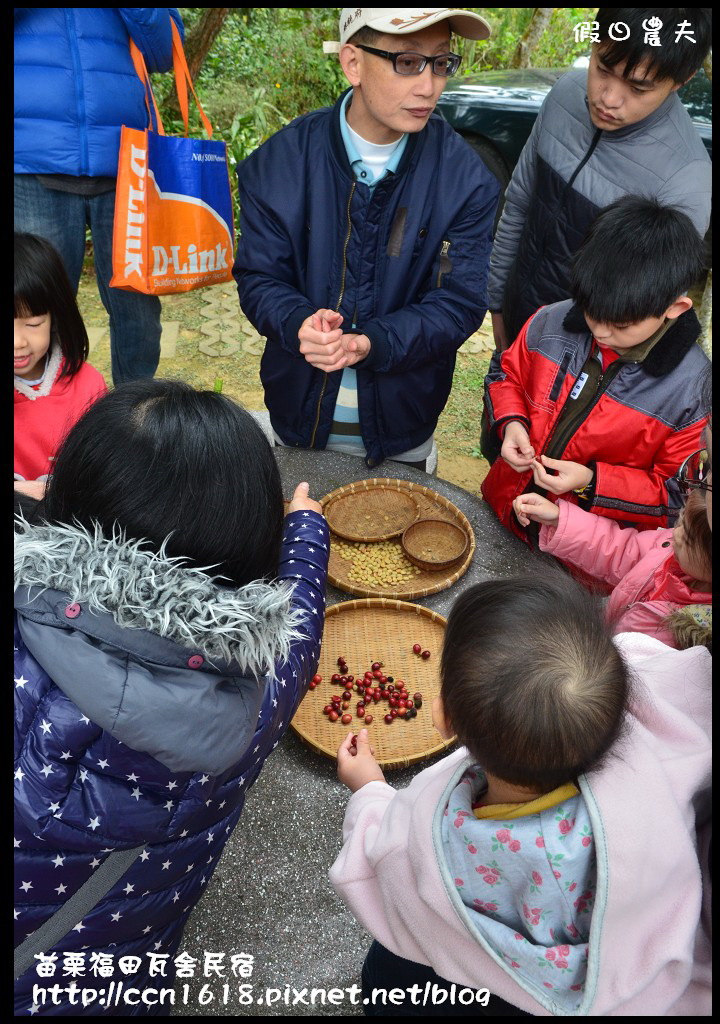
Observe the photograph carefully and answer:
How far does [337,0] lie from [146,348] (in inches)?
67.1

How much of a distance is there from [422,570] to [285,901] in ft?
3.55

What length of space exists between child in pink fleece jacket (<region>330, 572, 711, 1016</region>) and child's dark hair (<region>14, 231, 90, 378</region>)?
1591mm

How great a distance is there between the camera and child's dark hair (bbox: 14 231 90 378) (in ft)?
7.04

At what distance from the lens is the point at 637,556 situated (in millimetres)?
2197

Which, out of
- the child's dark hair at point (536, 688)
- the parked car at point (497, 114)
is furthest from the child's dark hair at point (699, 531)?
the parked car at point (497, 114)

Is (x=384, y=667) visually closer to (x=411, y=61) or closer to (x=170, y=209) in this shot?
(x=411, y=61)

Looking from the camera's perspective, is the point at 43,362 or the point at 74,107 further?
the point at 74,107

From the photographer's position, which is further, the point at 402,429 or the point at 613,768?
the point at 402,429

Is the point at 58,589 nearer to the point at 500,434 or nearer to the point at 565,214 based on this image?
the point at 500,434

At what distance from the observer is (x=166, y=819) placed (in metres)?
1.29

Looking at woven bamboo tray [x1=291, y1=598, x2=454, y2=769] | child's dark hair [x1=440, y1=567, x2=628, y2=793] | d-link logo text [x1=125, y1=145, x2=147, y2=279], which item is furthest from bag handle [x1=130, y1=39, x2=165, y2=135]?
child's dark hair [x1=440, y1=567, x2=628, y2=793]

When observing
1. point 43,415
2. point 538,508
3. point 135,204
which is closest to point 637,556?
point 538,508

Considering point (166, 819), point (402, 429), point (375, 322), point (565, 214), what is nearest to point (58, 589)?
point (166, 819)

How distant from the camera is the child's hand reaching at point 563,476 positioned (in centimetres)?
229
